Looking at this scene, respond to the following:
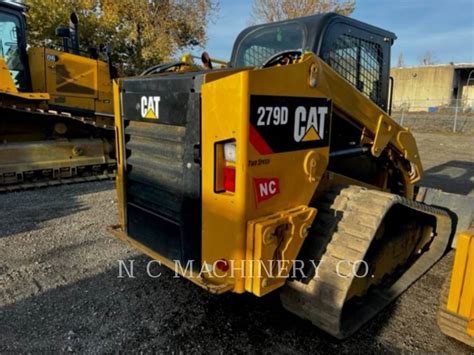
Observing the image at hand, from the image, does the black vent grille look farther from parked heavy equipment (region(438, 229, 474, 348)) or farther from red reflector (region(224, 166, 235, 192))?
parked heavy equipment (region(438, 229, 474, 348))

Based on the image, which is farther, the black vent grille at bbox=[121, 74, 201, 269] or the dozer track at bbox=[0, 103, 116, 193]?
the dozer track at bbox=[0, 103, 116, 193]

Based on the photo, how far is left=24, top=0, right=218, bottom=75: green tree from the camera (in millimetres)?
17391

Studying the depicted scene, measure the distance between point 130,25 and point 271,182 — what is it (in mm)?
21491

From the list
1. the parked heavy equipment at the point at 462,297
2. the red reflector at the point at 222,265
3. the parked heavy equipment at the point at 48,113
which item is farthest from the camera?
the parked heavy equipment at the point at 48,113

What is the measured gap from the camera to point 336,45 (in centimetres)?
342

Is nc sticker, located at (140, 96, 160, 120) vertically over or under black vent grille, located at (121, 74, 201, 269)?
over

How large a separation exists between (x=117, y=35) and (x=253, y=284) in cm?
1991

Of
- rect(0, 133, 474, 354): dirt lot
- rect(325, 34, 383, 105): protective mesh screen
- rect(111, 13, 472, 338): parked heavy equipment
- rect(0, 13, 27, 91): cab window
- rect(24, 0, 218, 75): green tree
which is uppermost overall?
rect(24, 0, 218, 75): green tree

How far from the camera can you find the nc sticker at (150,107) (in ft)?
9.23

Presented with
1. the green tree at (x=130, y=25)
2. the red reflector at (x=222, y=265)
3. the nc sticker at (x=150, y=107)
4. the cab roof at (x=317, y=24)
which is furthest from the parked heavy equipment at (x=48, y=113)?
the green tree at (x=130, y=25)

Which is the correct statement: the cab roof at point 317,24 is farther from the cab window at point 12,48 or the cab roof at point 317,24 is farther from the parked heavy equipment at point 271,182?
the cab window at point 12,48

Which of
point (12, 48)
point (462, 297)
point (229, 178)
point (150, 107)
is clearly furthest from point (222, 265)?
point (12, 48)

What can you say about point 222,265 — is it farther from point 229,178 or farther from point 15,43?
point 15,43

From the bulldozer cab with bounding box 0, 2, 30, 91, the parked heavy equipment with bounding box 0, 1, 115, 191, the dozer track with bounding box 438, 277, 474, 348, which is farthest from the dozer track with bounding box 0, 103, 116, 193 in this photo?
the dozer track with bounding box 438, 277, 474, 348
